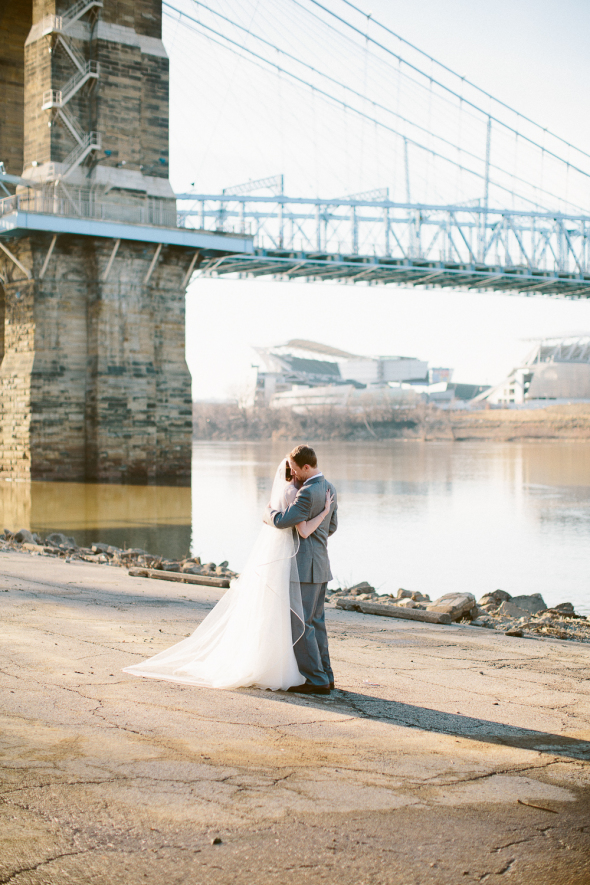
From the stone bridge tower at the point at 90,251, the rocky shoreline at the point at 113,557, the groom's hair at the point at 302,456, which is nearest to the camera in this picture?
the groom's hair at the point at 302,456

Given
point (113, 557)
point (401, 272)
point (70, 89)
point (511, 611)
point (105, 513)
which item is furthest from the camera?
point (401, 272)

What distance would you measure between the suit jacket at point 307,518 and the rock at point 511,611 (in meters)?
4.27

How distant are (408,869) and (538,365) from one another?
97.5 metres

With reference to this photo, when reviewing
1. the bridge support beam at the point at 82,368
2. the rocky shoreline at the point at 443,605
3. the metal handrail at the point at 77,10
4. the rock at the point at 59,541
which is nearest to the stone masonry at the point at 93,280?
the bridge support beam at the point at 82,368

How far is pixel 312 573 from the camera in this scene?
457 centimetres

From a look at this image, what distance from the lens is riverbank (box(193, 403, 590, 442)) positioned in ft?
222

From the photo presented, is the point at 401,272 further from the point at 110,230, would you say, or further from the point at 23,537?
the point at 23,537

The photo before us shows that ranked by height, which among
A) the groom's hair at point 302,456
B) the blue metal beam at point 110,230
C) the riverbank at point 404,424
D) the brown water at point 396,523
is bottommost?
the brown water at point 396,523

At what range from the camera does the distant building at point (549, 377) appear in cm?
9225

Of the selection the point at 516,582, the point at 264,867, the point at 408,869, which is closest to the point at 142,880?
the point at 264,867

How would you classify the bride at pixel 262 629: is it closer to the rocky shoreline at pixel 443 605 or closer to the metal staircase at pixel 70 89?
the rocky shoreline at pixel 443 605

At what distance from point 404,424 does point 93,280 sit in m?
50.1

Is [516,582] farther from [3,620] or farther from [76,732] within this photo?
[76,732]

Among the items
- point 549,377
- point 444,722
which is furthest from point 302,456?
point 549,377
